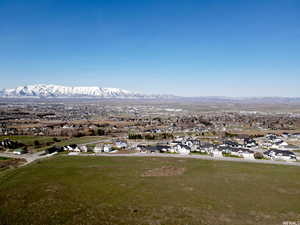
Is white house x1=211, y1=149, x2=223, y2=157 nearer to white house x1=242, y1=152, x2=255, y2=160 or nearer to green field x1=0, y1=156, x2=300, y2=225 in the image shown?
white house x1=242, y1=152, x2=255, y2=160

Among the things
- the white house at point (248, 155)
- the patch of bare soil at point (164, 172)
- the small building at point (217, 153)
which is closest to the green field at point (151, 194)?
the patch of bare soil at point (164, 172)

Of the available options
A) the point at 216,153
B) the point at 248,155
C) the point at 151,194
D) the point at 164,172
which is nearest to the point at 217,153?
the point at 216,153

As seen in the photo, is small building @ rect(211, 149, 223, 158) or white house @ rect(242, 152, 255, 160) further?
small building @ rect(211, 149, 223, 158)

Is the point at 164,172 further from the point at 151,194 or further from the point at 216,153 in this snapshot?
the point at 216,153

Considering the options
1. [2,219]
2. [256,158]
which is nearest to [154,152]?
[256,158]

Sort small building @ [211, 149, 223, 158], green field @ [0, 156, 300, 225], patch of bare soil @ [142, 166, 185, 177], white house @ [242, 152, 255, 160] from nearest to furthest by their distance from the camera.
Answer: green field @ [0, 156, 300, 225]
patch of bare soil @ [142, 166, 185, 177]
white house @ [242, 152, 255, 160]
small building @ [211, 149, 223, 158]

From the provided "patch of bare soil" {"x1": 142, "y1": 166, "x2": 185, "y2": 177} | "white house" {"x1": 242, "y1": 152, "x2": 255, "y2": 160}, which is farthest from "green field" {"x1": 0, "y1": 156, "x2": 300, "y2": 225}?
"white house" {"x1": 242, "y1": 152, "x2": 255, "y2": 160}

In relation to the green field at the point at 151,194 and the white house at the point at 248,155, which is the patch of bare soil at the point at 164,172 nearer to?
the green field at the point at 151,194

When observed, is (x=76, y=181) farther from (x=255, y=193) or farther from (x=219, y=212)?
(x=255, y=193)
